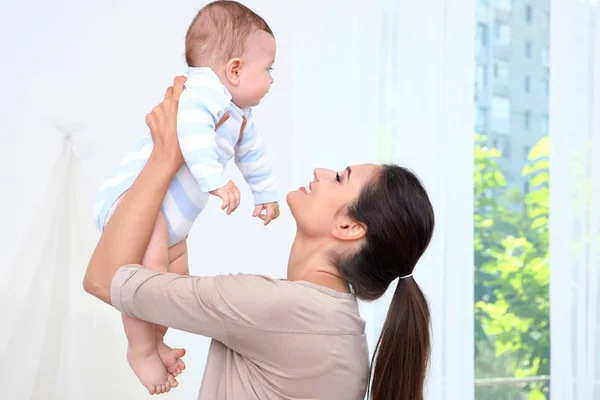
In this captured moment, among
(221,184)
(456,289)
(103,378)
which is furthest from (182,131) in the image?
(456,289)

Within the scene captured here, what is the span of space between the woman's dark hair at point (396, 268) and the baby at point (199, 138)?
11.1 inches

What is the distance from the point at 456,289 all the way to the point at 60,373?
4.98 ft

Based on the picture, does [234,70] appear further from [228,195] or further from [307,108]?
[307,108]

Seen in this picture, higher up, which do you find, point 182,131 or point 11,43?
point 11,43

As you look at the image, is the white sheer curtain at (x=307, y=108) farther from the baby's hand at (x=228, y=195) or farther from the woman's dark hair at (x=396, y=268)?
the baby's hand at (x=228, y=195)

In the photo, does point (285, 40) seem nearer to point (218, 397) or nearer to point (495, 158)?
point (495, 158)

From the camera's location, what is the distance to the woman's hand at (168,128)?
1511mm

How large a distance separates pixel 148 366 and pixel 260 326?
0.29 m

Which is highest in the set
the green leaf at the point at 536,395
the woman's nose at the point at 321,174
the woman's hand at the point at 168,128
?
the woman's hand at the point at 168,128

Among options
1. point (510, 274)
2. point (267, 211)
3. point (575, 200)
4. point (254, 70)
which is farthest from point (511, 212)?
point (254, 70)

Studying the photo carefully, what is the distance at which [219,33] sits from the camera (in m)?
1.60

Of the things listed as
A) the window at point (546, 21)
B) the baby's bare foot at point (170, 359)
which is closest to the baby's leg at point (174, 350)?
the baby's bare foot at point (170, 359)

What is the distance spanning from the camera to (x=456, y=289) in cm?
309

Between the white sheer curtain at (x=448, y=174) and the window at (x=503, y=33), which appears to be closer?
the white sheer curtain at (x=448, y=174)
